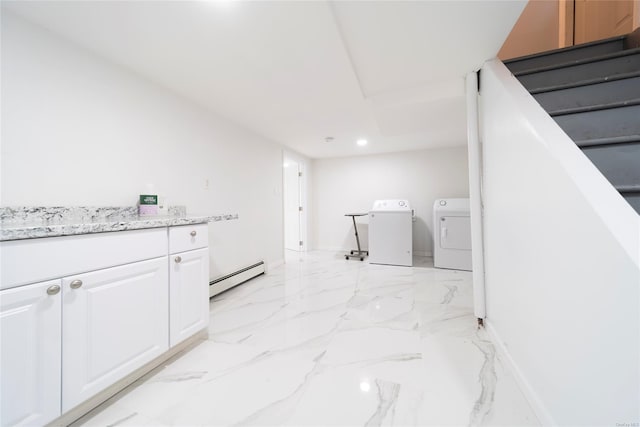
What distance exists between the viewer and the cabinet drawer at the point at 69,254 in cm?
74

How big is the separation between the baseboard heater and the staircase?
2609mm

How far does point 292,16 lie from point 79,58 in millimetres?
1294

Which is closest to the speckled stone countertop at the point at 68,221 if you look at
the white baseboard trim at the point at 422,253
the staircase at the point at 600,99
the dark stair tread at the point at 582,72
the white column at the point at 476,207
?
the white column at the point at 476,207

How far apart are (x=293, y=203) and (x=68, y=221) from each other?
11.1 ft

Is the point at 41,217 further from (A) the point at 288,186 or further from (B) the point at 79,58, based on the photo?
(A) the point at 288,186

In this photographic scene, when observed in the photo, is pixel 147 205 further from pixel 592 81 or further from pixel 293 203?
pixel 293 203

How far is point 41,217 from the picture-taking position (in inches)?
46.7

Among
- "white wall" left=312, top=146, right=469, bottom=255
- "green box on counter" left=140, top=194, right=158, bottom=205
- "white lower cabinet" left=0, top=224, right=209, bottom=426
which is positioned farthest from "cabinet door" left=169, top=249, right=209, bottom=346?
"white wall" left=312, top=146, right=469, bottom=255

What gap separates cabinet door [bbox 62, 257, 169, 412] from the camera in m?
0.86

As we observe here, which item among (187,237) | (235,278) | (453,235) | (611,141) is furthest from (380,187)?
(187,237)

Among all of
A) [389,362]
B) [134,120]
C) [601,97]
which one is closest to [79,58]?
[134,120]

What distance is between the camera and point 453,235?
10.2ft

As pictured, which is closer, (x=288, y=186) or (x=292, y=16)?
(x=292, y=16)

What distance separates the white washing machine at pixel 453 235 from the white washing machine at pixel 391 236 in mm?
367
